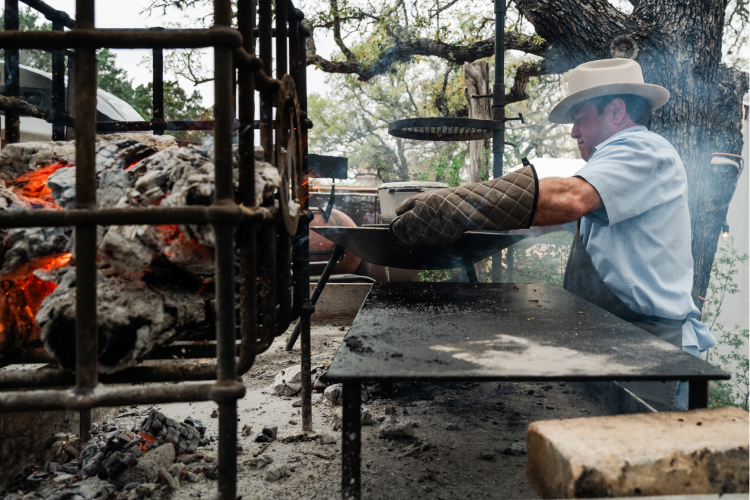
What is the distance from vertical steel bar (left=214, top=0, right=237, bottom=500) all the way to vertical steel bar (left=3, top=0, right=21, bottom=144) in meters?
1.13

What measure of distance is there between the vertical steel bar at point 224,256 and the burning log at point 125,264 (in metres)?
0.18

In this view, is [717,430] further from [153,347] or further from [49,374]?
[49,374]

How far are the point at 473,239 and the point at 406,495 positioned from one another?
1.64m

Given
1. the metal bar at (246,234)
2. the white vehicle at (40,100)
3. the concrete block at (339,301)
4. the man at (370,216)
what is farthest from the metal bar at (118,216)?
the man at (370,216)

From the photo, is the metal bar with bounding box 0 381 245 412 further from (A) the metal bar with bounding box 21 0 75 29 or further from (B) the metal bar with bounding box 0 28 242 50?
(A) the metal bar with bounding box 21 0 75 29

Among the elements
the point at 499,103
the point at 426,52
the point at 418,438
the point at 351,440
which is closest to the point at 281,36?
the point at 351,440

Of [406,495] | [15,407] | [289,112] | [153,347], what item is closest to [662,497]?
[406,495]

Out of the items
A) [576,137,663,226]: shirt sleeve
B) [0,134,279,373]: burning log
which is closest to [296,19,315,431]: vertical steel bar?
[0,134,279,373]: burning log

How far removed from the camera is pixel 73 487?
1.58 meters

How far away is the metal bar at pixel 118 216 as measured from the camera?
0.99m

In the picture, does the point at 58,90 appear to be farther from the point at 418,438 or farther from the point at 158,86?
the point at 418,438

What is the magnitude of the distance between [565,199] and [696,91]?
262 cm

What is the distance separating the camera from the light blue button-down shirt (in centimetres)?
199

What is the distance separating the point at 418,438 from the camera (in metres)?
2.13
